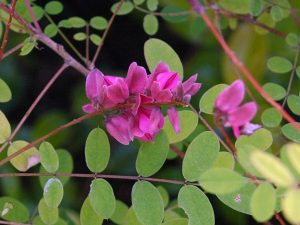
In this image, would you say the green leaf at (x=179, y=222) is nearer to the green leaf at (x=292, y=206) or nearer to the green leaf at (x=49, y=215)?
the green leaf at (x=49, y=215)

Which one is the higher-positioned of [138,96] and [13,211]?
[138,96]

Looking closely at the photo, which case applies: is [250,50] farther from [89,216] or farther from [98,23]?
[89,216]

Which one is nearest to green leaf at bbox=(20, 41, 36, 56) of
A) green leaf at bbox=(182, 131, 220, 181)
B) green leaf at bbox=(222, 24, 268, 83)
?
green leaf at bbox=(182, 131, 220, 181)

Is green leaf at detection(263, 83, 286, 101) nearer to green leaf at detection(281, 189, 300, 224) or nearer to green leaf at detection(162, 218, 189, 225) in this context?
green leaf at detection(162, 218, 189, 225)

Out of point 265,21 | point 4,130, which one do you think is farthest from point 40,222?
point 265,21

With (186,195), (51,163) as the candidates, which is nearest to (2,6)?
(51,163)

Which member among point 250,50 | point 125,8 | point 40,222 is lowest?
point 250,50

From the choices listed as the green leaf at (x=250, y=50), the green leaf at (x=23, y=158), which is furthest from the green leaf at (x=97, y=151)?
the green leaf at (x=250, y=50)
